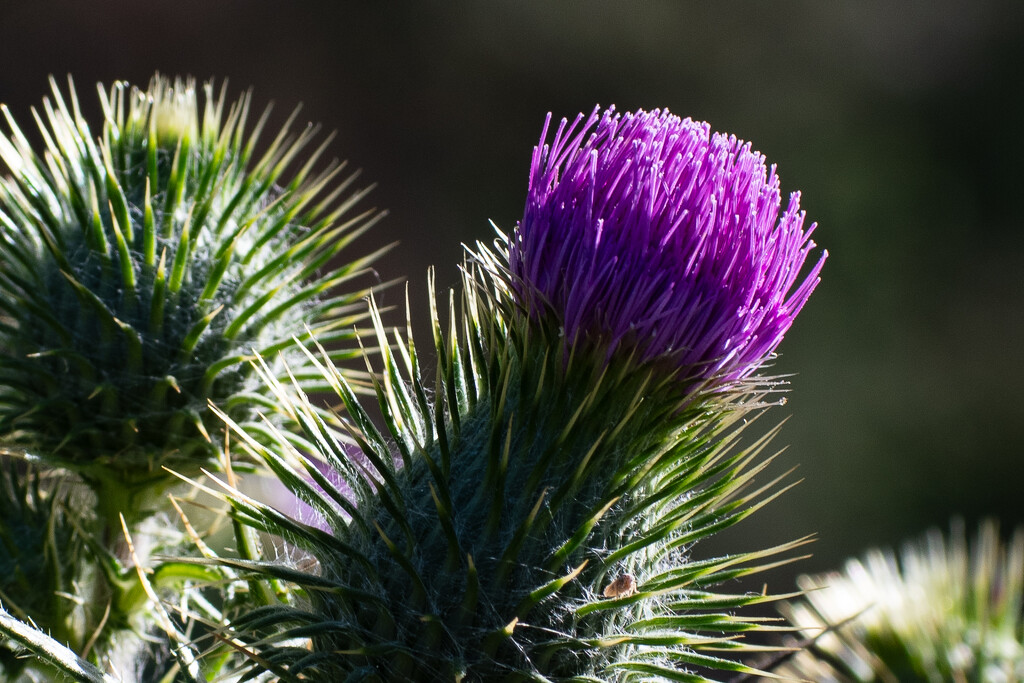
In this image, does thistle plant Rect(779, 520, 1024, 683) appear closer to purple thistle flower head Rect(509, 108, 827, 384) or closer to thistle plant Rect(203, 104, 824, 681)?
thistle plant Rect(203, 104, 824, 681)

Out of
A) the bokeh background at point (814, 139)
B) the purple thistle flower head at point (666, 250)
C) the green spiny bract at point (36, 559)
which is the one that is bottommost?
the green spiny bract at point (36, 559)

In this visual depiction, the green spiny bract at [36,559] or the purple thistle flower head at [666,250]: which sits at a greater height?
the purple thistle flower head at [666,250]

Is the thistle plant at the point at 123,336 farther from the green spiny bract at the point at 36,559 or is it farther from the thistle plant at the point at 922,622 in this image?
the thistle plant at the point at 922,622

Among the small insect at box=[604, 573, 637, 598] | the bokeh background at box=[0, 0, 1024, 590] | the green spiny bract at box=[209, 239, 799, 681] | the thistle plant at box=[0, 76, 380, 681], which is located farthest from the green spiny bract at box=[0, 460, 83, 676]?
the bokeh background at box=[0, 0, 1024, 590]

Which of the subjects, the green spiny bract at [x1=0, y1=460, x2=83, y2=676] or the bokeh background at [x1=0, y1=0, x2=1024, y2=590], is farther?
the bokeh background at [x1=0, y1=0, x2=1024, y2=590]

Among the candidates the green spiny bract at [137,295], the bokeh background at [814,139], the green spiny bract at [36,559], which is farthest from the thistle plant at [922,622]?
the bokeh background at [814,139]

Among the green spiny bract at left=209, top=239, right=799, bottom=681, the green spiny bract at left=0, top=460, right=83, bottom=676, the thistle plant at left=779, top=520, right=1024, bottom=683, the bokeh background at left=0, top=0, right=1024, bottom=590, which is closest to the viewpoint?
the green spiny bract at left=209, top=239, right=799, bottom=681

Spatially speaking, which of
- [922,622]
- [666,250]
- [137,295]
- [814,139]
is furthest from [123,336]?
[814,139]
